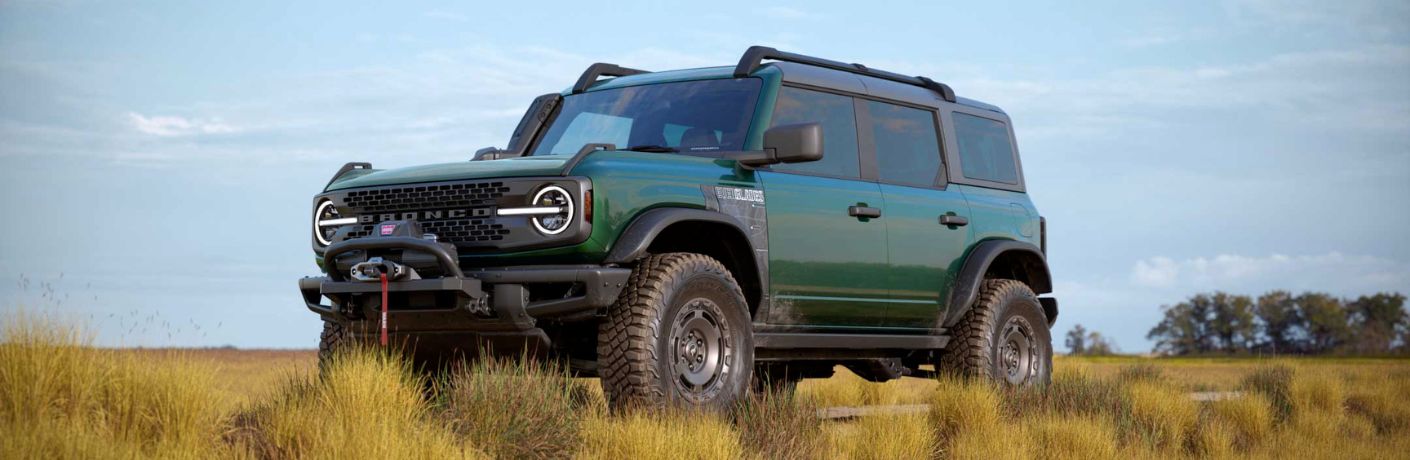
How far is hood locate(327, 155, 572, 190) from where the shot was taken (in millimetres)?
7746

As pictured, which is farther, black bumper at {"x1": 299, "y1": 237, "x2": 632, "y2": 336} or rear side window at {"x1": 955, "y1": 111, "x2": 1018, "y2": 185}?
rear side window at {"x1": 955, "y1": 111, "x2": 1018, "y2": 185}

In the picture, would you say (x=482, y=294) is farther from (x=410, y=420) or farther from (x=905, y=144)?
(x=905, y=144)

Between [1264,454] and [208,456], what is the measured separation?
7.17 metres

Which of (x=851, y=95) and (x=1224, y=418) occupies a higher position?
(x=851, y=95)

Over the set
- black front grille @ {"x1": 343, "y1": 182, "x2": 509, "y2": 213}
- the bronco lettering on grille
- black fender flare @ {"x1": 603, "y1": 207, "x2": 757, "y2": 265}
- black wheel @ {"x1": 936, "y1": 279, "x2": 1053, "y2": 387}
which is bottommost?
black wheel @ {"x1": 936, "y1": 279, "x2": 1053, "y2": 387}

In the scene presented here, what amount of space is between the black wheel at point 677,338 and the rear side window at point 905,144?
2161 millimetres

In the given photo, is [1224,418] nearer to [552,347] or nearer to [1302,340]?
[552,347]

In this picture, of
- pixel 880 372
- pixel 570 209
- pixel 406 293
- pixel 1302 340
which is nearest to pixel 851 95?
pixel 880 372

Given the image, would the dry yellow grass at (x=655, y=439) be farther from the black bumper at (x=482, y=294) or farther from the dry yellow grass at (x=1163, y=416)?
the dry yellow grass at (x=1163, y=416)

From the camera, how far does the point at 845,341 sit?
959cm

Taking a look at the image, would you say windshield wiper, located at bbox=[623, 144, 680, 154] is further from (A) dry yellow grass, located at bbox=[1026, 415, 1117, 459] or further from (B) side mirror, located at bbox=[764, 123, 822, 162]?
(A) dry yellow grass, located at bbox=[1026, 415, 1117, 459]

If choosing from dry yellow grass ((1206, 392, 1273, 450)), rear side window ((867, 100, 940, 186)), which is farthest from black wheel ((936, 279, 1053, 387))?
dry yellow grass ((1206, 392, 1273, 450))

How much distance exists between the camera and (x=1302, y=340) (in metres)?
55.8

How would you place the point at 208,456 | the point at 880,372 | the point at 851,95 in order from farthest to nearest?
the point at 880,372
the point at 851,95
the point at 208,456
